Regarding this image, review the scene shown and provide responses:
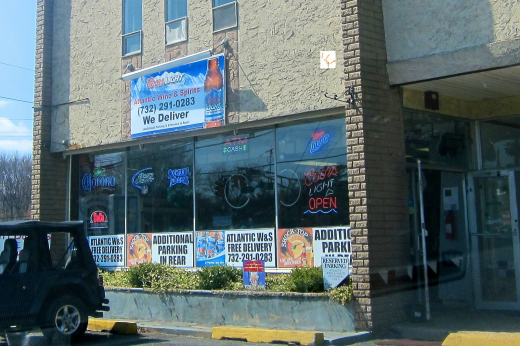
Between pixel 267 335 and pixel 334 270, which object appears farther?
pixel 334 270

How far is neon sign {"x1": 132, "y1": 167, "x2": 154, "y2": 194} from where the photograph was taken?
14.0 m

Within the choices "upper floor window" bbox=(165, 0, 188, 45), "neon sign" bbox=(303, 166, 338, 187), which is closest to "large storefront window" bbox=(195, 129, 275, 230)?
"neon sign" bbox=(303, 166, 338, 187)

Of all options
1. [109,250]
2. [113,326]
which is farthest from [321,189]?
[109,250]

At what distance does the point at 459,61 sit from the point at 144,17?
735 centimetres

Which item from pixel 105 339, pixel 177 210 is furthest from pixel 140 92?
pixel 105 339

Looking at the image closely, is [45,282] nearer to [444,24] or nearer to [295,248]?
[295,248]

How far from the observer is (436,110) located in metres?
11.2

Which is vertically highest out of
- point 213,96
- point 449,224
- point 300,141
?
point 213,96

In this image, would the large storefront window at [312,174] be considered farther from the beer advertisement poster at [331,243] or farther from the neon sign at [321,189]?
the beer advertisement poster at [331,243]

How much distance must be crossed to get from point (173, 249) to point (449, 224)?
5745mm

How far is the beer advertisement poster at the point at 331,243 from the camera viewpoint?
35.0 ft

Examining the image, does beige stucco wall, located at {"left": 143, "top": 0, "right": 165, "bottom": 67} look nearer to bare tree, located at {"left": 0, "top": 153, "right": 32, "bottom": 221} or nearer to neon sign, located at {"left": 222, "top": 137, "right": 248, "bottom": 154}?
neon sign, located at {"left": 222, "top": 137, "right": 248, "bottom": 154}

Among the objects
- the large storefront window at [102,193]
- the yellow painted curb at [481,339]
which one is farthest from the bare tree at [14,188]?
the yellow painted curb at [481,339]

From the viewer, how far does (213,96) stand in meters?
12.4
